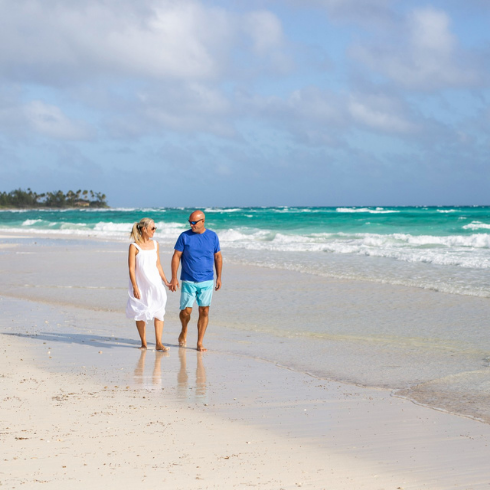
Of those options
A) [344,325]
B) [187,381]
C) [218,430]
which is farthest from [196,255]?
[218,430]

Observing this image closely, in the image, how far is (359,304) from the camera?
10602 millimetres

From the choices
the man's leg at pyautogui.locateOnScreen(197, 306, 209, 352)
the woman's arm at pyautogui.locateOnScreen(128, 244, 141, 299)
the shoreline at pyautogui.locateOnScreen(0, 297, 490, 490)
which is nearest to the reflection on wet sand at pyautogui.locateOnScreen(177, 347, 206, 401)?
the shoreline at pyautogui.locateOnScreen(0, 297, 490, 490)

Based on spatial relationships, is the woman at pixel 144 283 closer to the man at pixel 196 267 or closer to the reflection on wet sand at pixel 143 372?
the man at pixel 196 267

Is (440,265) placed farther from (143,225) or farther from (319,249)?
(143,225)

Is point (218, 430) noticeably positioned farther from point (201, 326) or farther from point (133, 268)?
point (133, 268)

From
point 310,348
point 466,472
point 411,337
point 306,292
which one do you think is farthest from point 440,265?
point 466,472

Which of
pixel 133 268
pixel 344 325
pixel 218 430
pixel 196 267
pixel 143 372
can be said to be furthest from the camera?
pixel 344 325

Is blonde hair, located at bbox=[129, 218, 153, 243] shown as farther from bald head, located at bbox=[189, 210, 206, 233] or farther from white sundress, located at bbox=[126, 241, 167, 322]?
bald head, located at bbox=[189, 210, 206, 233]

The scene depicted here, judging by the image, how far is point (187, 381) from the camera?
18.9 ft

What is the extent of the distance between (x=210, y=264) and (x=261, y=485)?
424cm

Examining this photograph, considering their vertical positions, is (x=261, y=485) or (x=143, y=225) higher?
(x=143, y=225)

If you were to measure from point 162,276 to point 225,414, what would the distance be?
286cm

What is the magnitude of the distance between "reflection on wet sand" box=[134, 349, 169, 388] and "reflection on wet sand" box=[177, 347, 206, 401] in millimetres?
195

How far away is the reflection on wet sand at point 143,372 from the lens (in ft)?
18.4
